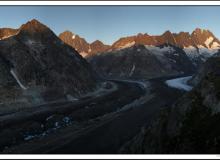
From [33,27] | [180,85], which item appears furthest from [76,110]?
[180,85]

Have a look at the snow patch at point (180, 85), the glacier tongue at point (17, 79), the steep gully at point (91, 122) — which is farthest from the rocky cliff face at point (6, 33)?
the snow patch at point (180, 85)

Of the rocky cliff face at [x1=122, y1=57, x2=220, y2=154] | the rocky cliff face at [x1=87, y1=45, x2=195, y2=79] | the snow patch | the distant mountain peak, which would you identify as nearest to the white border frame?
the rocky cliff face at [x1=122, y1=57, x2=220, y2=154]

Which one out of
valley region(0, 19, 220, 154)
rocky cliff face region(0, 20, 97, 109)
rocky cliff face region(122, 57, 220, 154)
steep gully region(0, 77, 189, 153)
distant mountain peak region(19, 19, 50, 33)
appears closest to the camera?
rocky cliff face region(122, 57, 220, 154)

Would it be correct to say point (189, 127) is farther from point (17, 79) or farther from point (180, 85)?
point (180, 85)

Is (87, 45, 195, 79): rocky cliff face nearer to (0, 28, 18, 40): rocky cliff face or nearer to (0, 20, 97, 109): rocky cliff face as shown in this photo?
(0, 20, 97, 109): rocky cliff face

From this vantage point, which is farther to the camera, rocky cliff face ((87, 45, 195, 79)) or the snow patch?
rocky cliff face ((87, 45, 195, 79))

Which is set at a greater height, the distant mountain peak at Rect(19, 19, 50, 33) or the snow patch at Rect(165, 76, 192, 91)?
the distant mountain peak at Rect(19, 19, 50, 33)

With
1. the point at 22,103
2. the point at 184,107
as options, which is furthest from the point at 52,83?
the point at 184,107
